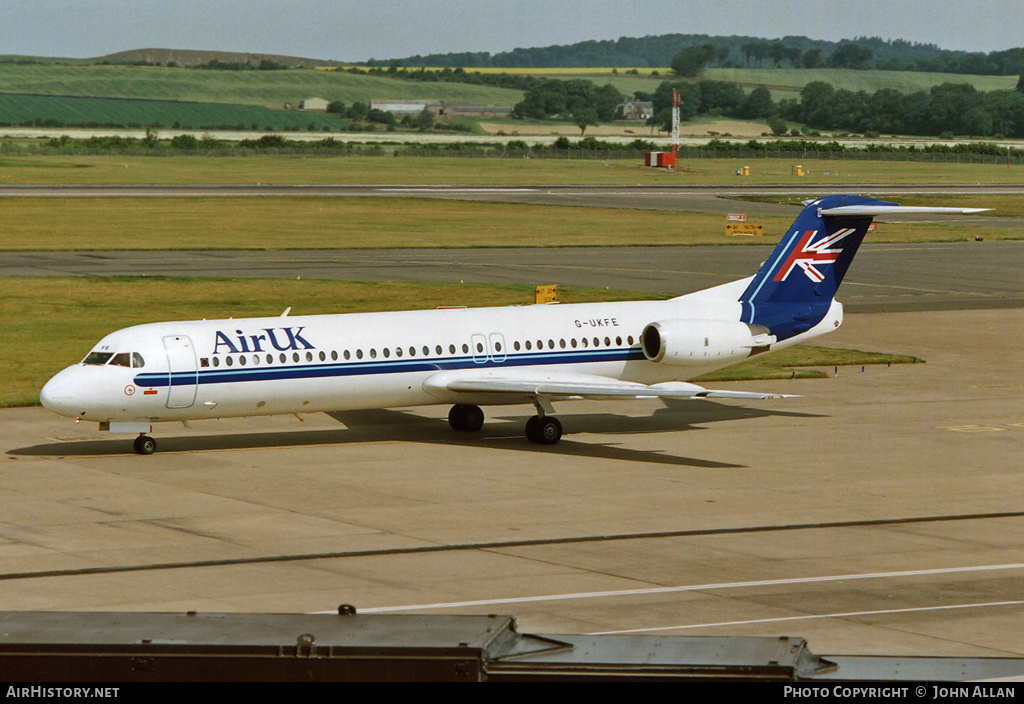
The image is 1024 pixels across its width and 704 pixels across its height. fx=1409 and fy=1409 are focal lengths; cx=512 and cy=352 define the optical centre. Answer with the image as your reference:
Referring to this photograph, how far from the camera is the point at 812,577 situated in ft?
74.0

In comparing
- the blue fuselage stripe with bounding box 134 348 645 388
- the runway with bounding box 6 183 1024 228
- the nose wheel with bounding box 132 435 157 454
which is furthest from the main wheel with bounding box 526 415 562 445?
the runway with bounding box 6 183 1024 228

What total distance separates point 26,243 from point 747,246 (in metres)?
43.5

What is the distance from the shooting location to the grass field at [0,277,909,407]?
46.1 meters

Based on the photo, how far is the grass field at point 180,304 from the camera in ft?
151

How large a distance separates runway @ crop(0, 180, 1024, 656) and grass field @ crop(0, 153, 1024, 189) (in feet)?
336

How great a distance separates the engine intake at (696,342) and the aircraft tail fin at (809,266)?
3.88 feet

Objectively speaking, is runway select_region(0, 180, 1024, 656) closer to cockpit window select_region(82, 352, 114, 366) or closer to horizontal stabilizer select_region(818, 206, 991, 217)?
cockpit window select_region(82, 352, 114, 366)

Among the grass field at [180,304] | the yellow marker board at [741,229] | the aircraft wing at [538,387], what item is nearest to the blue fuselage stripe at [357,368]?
the aircraft wing at [538,387]

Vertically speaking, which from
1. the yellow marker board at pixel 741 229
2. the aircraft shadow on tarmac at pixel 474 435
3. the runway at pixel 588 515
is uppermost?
the yellow marker board at pixel 741 229

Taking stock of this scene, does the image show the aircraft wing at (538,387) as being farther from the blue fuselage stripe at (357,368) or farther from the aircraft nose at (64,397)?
the aircraft nose at (64,397)

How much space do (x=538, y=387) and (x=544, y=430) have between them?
125 centimetres

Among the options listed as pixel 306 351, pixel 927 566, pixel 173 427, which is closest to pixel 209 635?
pixel 927 566

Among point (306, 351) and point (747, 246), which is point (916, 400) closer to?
point (306, 351)
